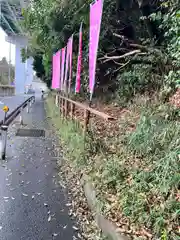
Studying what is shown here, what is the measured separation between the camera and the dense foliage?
16.8 feet

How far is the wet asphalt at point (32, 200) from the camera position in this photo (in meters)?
2.38

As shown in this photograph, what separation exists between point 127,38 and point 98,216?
18.9ft

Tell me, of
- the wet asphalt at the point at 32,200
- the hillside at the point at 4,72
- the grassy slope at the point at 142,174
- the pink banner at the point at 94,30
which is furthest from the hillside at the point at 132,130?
the hillside at the point at 4,72

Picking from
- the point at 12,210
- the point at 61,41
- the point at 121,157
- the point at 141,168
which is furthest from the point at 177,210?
the point at 61,41

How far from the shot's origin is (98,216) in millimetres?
2479

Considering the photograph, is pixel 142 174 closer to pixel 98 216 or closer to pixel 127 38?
pixel 98 216

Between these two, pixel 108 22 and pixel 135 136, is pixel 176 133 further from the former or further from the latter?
pixel 108 22

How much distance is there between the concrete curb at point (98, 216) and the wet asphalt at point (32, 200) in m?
0.27

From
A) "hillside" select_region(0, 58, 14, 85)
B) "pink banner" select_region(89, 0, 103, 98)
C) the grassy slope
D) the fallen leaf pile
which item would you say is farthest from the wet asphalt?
"hillside" select_region(0, 58, 14, 85)

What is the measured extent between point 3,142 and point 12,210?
209 cm

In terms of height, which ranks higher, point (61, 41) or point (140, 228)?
point (61, 41)

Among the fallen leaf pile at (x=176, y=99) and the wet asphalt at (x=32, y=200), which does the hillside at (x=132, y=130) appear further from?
the wet asphalt at (x=32, y=200)

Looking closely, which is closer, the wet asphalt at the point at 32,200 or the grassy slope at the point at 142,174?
the grassy slope at the point at 142,174

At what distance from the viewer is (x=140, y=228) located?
2107 millimetres
